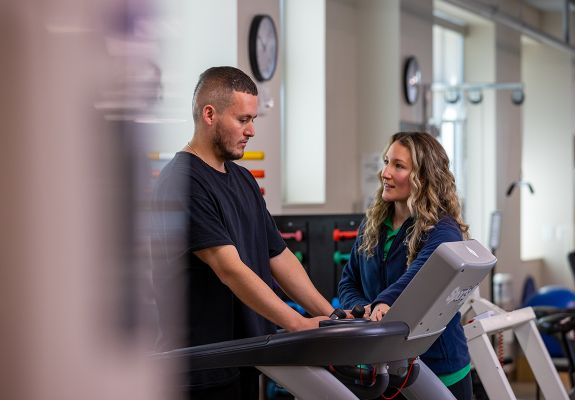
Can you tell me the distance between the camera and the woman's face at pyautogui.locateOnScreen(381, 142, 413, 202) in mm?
2604

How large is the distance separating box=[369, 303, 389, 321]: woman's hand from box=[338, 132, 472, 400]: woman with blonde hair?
0.82 ft

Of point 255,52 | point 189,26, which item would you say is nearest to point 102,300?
point 189,26

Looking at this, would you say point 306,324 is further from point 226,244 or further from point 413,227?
point 413,227

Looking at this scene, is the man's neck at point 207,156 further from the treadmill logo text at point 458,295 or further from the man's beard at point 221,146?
the treadmill logo text at point 458,295

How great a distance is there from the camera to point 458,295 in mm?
1953

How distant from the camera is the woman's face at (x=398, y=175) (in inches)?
103

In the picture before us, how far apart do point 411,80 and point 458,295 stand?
5.42m

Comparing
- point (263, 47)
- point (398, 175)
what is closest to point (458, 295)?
point (398, 175)

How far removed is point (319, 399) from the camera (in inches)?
75.5

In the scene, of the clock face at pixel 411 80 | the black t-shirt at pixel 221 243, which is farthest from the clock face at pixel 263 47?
the black t-shirt at pixel 221 243

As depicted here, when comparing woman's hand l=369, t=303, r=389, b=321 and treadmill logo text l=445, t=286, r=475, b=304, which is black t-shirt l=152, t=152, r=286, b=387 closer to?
woman's hand l=369, t=303, r=389, b=321

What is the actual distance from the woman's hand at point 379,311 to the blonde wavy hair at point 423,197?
280 millimetres

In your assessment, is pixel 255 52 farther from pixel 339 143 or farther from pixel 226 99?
pixel 226 99

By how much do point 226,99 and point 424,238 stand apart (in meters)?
0.72
